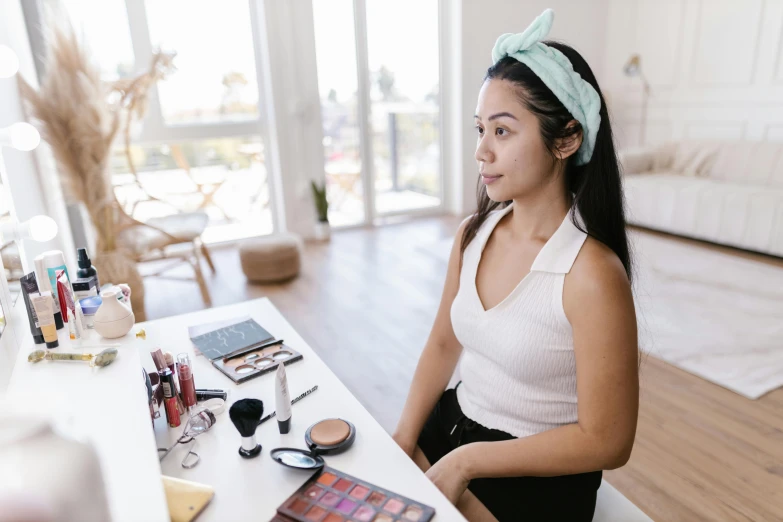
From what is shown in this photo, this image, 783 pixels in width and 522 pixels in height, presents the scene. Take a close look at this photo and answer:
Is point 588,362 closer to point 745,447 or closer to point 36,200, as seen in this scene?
point 745,447

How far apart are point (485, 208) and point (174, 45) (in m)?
3.42

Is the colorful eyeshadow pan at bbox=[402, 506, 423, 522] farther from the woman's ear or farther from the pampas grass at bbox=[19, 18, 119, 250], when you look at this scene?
the pampas grass at bbox=[19, 18, 119, 250]

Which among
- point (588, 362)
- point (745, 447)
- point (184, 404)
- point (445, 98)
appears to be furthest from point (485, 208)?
point (445, 98)

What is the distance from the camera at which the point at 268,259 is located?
3301 millimetres

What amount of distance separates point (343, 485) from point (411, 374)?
1.50 m

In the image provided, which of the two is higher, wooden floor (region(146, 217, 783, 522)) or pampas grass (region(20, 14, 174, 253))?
pampas grass (region(20, 14, 174, 253))

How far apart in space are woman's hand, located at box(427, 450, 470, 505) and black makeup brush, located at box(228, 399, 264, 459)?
0.30 m

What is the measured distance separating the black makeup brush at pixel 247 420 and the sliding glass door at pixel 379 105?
12.4ft

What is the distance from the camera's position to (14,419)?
12.6 inches

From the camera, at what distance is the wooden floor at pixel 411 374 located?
155cm

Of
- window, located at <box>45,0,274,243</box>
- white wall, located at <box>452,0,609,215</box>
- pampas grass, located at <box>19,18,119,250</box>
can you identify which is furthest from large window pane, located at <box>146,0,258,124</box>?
white wall, located at <box>452,0,609,215</box>

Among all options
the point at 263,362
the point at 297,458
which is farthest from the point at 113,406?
the point at 263,362

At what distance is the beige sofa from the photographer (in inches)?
134

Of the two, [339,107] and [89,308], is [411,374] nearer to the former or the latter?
[89,308]
